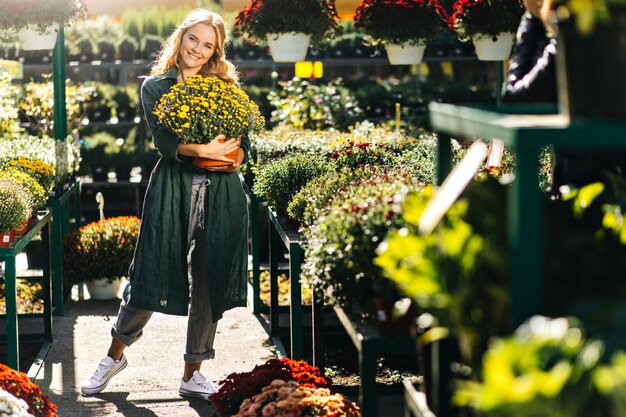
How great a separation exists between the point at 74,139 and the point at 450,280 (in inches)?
267

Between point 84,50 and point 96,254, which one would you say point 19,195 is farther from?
point 84,50

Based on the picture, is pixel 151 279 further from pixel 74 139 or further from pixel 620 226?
pixel 74 139

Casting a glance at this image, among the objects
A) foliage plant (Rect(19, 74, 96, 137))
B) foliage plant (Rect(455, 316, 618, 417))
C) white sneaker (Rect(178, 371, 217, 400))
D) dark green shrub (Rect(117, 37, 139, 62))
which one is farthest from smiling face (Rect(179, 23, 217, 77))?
dark green shrub (Rect(117, 37, 139, 62))

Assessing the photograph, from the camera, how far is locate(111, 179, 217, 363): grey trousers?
478cm

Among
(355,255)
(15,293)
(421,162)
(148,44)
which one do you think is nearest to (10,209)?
(15,293)

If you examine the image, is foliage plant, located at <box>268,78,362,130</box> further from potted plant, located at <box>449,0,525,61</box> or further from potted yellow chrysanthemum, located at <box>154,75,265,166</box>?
potted yellow chrysanthemum, located at <box>154,75,265,166</box>

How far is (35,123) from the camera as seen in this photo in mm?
9914

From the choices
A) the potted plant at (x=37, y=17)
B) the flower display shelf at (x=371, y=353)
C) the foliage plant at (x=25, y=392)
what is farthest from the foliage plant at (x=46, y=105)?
the flower display shelf at (x=371, y=353)

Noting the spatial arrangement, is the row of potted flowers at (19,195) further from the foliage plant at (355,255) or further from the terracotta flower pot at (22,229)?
the foliage plant at (355,255)

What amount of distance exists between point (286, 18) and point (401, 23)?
736mm

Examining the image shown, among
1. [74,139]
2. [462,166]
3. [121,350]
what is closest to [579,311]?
[462,166]

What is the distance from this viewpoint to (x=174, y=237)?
479cm

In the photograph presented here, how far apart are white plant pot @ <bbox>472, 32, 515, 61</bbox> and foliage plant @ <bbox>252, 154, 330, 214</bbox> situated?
194cm

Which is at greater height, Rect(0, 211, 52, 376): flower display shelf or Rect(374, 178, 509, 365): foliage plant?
Rect(374, 178, 509, 365): foliage plant
